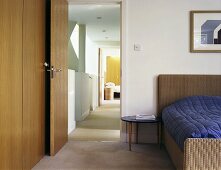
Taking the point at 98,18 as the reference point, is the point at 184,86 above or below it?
below

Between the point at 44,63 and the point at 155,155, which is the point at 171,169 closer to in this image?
the point at 155,155

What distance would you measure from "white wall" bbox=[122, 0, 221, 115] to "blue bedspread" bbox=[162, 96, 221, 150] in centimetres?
51

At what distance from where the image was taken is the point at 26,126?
2.59m

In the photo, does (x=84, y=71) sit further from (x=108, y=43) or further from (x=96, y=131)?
(x=108, y=43)

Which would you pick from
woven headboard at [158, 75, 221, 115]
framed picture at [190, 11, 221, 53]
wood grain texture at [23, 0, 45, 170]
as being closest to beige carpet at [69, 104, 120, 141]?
woven headboard at [158, 75, 221, 115]

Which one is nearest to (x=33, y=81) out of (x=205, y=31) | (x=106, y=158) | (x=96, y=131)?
(x=106, y=158)

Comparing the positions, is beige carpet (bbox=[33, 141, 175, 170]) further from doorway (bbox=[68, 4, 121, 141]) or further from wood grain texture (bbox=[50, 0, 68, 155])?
doorway (bbox=[68, 4, 121, 141])

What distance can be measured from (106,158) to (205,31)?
2.17 m

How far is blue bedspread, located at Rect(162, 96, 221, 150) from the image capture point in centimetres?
203

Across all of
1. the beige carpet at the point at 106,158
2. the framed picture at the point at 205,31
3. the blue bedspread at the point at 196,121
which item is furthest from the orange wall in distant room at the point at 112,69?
the blue bedspread at the point at 196,121

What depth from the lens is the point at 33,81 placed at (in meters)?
2.80

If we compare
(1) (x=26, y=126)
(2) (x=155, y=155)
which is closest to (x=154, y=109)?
(2) (x=155, y=155)

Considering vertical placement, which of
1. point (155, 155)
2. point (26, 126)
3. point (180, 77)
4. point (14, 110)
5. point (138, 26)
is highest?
point (138, 26)

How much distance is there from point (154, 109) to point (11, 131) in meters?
2.20
